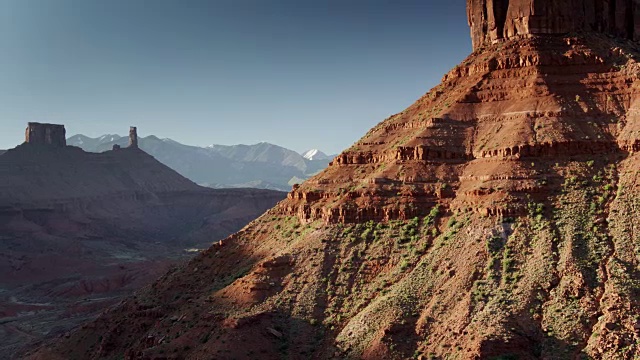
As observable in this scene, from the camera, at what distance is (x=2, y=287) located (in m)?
139

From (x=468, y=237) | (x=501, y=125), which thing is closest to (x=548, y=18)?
(x=501, y=125)

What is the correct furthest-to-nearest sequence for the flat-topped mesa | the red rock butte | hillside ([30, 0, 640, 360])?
the flat-topped mesa → the red rock butte → hillside ([30, 0, 640, 360])

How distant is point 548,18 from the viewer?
55531mm

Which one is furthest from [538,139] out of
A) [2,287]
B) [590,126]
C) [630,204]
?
[2,287]

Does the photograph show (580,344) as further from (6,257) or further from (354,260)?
(6,257)

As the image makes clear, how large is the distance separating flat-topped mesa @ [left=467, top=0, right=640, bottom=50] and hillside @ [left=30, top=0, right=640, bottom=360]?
0.17 meters

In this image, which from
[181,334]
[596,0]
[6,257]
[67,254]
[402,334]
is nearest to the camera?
[402,334]

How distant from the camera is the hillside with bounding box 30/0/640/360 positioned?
40.1 metres

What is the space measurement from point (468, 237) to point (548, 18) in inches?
884

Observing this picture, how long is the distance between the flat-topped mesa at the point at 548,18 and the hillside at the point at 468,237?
0.17 m

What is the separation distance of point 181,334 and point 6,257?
12463cm

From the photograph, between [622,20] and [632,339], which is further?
[622,20]

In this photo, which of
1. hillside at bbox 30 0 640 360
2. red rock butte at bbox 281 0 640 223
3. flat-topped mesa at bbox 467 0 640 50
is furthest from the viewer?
flat-topped mesa at bbox 467 0 640 50

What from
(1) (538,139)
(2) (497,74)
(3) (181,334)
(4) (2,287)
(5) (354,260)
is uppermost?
(2) (497,74)
